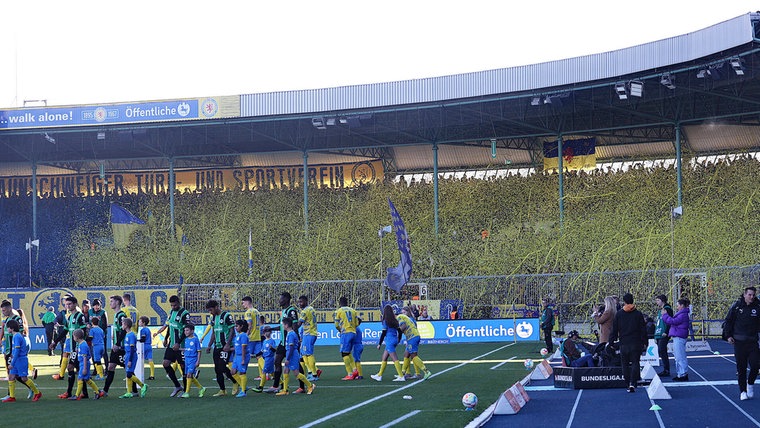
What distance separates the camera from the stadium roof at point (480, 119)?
39.2 metres

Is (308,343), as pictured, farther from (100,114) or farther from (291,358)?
(100,114)

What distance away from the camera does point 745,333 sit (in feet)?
51.5

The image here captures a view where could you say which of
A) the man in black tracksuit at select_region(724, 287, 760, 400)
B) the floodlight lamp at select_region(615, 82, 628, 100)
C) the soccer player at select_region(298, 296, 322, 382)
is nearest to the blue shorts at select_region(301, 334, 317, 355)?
the soccer player at select_region(298, 296, 322, 382)

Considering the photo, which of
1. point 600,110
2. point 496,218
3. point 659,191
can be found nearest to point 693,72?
point 600,110

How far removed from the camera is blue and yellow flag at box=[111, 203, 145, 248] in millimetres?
50281

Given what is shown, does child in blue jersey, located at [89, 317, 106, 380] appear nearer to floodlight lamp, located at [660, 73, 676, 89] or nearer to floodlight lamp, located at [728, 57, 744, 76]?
floodlight lamp, located at [728, 57, 744, 76]

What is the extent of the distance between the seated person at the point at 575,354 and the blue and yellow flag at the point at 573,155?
34004 millimetres

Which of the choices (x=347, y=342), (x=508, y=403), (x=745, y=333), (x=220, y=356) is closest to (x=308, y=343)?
(x=347, y=342)

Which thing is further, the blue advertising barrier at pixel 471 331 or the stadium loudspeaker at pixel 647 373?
the blue advertising barrier at pixel 471 331

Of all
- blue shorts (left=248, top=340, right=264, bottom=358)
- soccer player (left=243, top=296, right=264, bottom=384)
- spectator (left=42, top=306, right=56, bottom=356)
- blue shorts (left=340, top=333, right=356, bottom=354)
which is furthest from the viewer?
spectator (left=42, top=306, right=56, bottom=356)

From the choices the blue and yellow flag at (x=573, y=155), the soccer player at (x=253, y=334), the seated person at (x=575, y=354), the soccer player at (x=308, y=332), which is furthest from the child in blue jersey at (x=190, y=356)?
the blue and yellow flag at (x=573, y=155)

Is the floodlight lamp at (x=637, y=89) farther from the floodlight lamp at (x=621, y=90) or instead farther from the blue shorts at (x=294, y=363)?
the blue shorts at (x=294, y=363)

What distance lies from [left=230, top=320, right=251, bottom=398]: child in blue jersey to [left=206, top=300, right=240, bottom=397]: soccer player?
15 centimetres

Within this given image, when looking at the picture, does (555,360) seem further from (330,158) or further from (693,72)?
(330,158)
